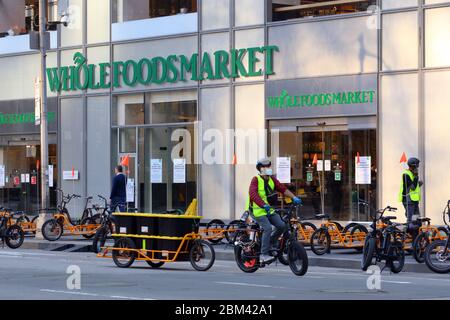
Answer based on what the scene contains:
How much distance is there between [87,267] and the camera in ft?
66.3

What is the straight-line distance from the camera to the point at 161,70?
3378cm

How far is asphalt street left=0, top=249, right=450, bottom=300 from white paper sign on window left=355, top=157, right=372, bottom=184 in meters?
7.46

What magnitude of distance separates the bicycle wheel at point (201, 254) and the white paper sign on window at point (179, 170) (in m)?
13.5

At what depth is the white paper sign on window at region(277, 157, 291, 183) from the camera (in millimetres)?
30391

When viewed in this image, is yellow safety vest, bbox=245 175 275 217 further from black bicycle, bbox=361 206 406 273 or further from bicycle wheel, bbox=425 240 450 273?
bicycle wheel, bbox=425 240 450 273

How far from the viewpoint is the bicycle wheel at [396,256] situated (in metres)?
19.0

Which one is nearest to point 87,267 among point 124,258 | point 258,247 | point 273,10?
point 124,258

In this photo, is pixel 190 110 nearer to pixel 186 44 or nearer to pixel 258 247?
pixel 186 44

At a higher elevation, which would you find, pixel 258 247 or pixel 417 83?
pixel 417 83

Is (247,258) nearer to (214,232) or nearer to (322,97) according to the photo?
(214,232)

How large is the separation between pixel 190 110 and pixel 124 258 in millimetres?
13416

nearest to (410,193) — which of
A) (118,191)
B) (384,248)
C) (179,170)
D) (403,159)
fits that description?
(384,248)

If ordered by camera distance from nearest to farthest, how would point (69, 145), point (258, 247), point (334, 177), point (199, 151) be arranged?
point (258, 247)
point (334, 177)
point (199, 151)
point (69, 145)

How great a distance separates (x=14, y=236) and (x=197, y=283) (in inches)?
434
